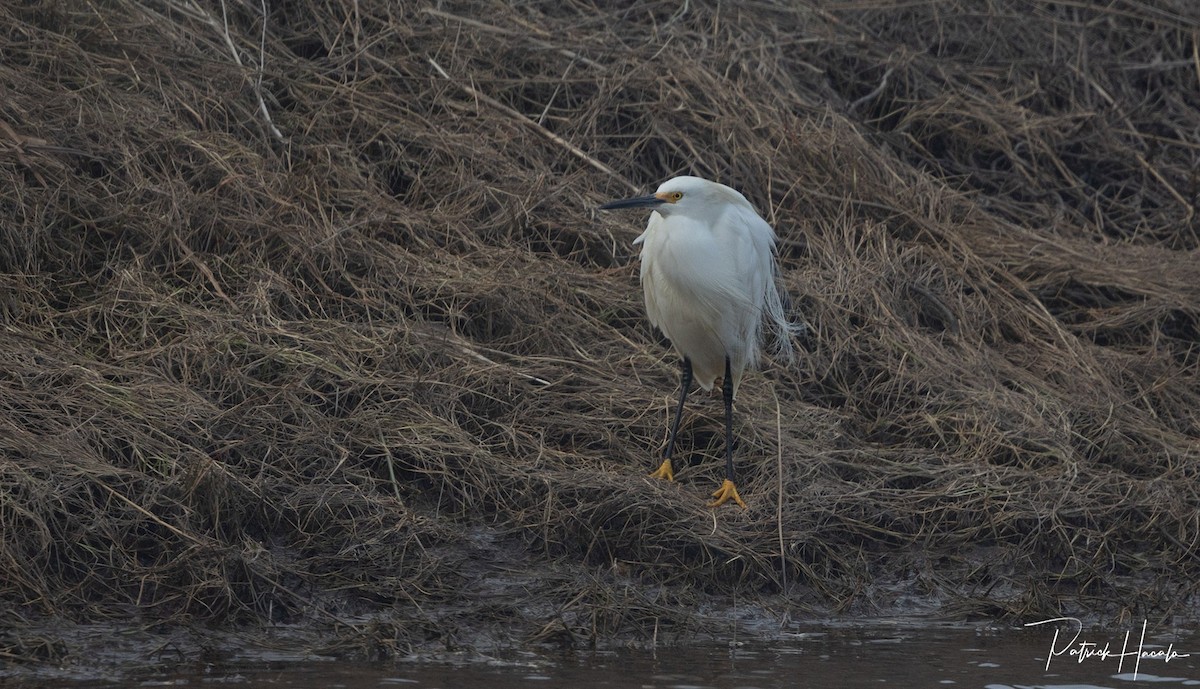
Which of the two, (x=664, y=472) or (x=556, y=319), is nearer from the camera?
(x=664, y=472)

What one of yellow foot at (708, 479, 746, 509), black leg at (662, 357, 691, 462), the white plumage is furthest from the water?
the white plumage

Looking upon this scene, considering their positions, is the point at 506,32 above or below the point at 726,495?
above

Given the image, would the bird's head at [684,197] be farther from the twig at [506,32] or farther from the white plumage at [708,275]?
the twig at [506,32]

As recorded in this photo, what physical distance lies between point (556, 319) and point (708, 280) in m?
0.82

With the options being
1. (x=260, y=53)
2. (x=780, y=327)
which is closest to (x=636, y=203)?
(x=780, y=327)

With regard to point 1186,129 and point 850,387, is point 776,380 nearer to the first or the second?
point 850,387

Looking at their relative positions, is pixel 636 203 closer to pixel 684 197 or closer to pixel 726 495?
pixel 684 197

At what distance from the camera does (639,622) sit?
4.33 m

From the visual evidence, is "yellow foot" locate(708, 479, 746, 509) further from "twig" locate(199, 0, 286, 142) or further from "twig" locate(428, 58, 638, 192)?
"twig" locate(199, 0, 286, 142)

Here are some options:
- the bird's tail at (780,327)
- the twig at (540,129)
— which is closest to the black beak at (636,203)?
the bird's tail at (780,327)

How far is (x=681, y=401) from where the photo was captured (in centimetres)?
546

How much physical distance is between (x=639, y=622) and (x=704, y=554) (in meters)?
0.47

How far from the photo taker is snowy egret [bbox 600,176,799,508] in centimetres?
530

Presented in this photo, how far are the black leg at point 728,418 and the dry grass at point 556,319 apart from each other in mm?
152
